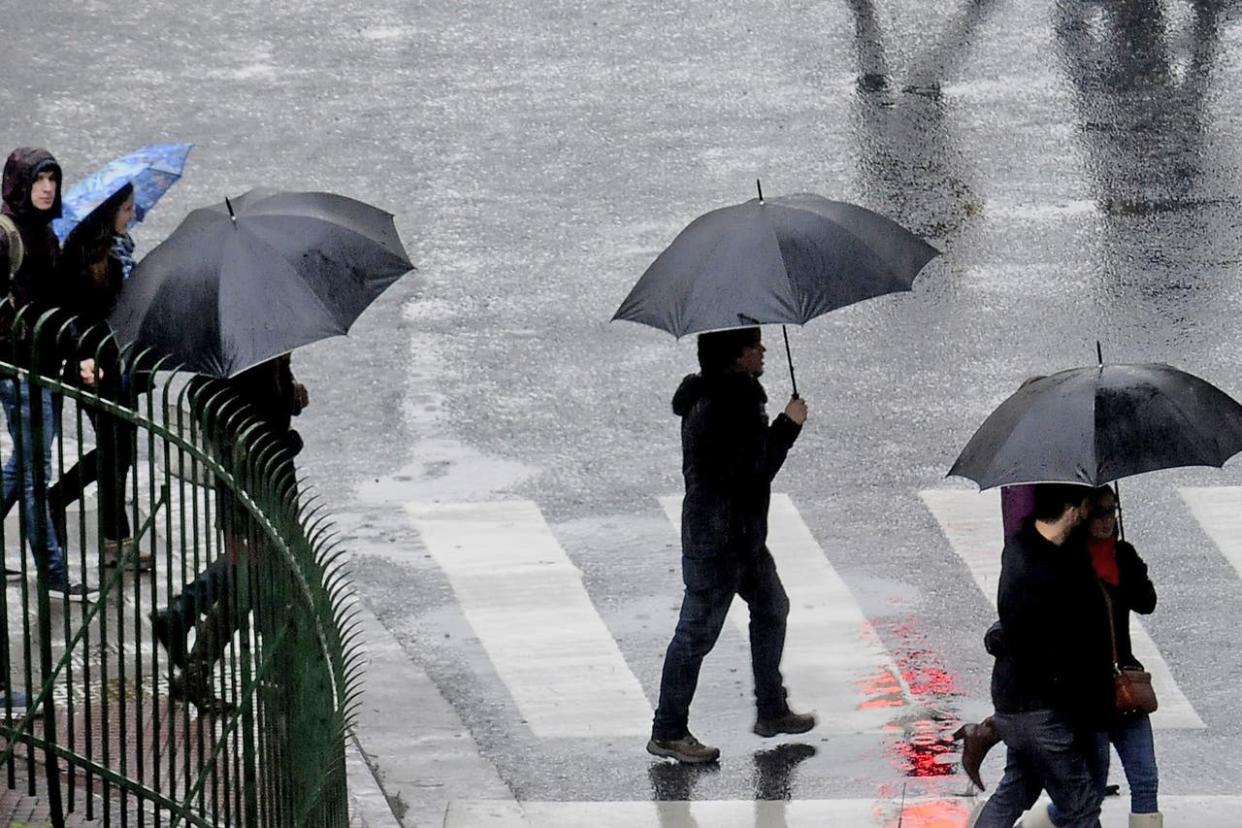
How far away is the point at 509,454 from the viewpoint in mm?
12406

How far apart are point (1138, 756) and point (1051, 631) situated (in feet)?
2.73

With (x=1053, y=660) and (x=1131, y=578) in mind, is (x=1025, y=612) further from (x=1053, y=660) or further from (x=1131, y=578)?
(x=1131, y=578)

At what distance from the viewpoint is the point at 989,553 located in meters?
11.2

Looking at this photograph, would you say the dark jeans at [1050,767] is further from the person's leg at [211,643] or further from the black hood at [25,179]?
the black hood at [25,179]

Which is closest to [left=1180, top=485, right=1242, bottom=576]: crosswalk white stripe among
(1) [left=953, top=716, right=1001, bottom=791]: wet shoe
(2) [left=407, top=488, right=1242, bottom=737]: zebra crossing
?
(2) [left=407, top=488, right=1242, bottom=737]: zebra crossing

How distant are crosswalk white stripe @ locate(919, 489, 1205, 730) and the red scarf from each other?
1777 mm

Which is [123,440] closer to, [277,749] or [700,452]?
[277,749]

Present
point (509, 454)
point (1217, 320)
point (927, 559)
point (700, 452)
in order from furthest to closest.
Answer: point (1217, 320) < point (509, 454) < point (927, 559) < point (700, 452)

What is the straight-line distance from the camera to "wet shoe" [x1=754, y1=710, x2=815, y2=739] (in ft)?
31.8

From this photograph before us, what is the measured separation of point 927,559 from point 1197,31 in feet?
26.9

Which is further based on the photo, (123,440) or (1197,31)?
(1197,31)

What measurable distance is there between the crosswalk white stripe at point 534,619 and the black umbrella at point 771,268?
1.78 m

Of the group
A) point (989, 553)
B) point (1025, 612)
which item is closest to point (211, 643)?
point (1025, 612)

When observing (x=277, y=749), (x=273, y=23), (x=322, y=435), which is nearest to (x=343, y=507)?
(x=322, y=435)
